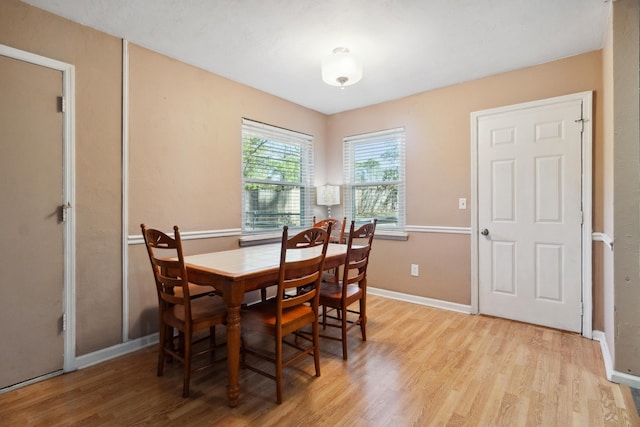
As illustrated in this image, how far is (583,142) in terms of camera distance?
263cm

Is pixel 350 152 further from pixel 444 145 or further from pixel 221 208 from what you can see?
pixel 221 208

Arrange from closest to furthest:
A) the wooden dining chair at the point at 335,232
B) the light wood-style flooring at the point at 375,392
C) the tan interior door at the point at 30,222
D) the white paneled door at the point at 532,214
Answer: the light wood-style flooring at the point at 375,392, the tan interior door at the point at 30,222, the white paneled door at the point at 532,214, the wooden dining chair at the point at 335,232

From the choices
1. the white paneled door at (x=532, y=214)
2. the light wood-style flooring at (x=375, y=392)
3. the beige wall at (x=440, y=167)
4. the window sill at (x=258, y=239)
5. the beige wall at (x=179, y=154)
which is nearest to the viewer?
the light wood-style flooring at (x=375, y=392)

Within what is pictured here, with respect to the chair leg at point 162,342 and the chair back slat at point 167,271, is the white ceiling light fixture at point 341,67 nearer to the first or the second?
the chair back slat at point 167,271

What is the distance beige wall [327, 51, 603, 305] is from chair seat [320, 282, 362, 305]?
4.08ft

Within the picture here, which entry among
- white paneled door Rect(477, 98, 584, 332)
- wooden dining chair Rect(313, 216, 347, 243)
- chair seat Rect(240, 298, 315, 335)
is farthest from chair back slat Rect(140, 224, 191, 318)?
white paneled door Rect(477, 98, 584, 332)

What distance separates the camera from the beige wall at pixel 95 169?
2129mm

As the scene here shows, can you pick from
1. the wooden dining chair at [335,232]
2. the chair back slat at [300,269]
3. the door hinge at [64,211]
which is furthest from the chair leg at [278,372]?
the door hinge at [64,211]

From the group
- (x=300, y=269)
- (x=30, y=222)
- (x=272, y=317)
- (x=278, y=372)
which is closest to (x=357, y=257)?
(x=300, y=269)

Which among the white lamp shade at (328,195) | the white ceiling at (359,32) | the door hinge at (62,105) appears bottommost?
the white lamp shade at (328,195)

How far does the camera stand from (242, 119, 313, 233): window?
3.41 m

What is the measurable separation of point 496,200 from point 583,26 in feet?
4.80

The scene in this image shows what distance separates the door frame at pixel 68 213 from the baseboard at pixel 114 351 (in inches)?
2.3

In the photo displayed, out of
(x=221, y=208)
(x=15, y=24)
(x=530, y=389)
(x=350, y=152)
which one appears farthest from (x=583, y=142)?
(x=15, y=24)
